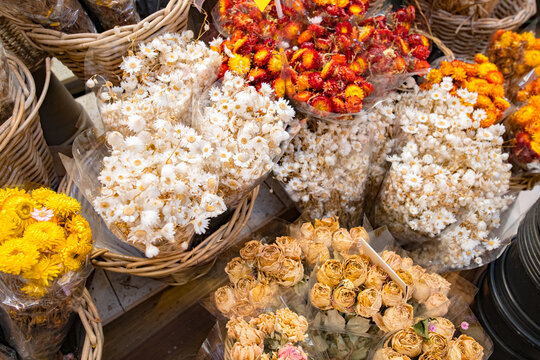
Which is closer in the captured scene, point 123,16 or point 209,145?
point 209,145

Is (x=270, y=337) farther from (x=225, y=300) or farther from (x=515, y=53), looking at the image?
(x=515, y=53)

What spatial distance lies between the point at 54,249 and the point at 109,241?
0.29 m

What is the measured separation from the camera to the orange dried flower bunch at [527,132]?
55.6 inches

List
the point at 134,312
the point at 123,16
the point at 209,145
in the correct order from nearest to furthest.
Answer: the point at 209,145
the point at 123,16
the point at 134,312

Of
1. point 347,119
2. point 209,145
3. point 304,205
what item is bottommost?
point 304,205

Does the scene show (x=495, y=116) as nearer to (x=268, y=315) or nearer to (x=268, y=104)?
(x=268, y=104)

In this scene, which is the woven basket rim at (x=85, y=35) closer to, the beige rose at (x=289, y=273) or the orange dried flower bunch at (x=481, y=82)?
the beige rose at (x=289, y=273)

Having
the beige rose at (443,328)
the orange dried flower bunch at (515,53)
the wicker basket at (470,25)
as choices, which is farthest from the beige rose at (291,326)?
the wicker basket at (470,25)

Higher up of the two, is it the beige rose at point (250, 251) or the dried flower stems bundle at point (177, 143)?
the dried flower stems bundle at point (177, 143)

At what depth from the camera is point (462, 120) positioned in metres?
1.34

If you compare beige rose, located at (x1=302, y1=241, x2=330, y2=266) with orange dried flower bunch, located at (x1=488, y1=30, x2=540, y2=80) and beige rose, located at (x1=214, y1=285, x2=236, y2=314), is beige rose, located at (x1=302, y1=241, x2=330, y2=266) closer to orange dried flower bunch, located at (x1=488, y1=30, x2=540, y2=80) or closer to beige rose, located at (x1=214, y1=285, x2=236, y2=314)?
beige rose, located at (x1=214, y1=285, x2=236, y2=314)

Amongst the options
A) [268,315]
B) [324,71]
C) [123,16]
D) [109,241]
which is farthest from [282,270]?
[123,16]

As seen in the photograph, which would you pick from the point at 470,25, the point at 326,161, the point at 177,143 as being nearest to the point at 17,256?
the point at 177,143

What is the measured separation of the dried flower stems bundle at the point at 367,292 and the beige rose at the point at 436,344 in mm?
67
